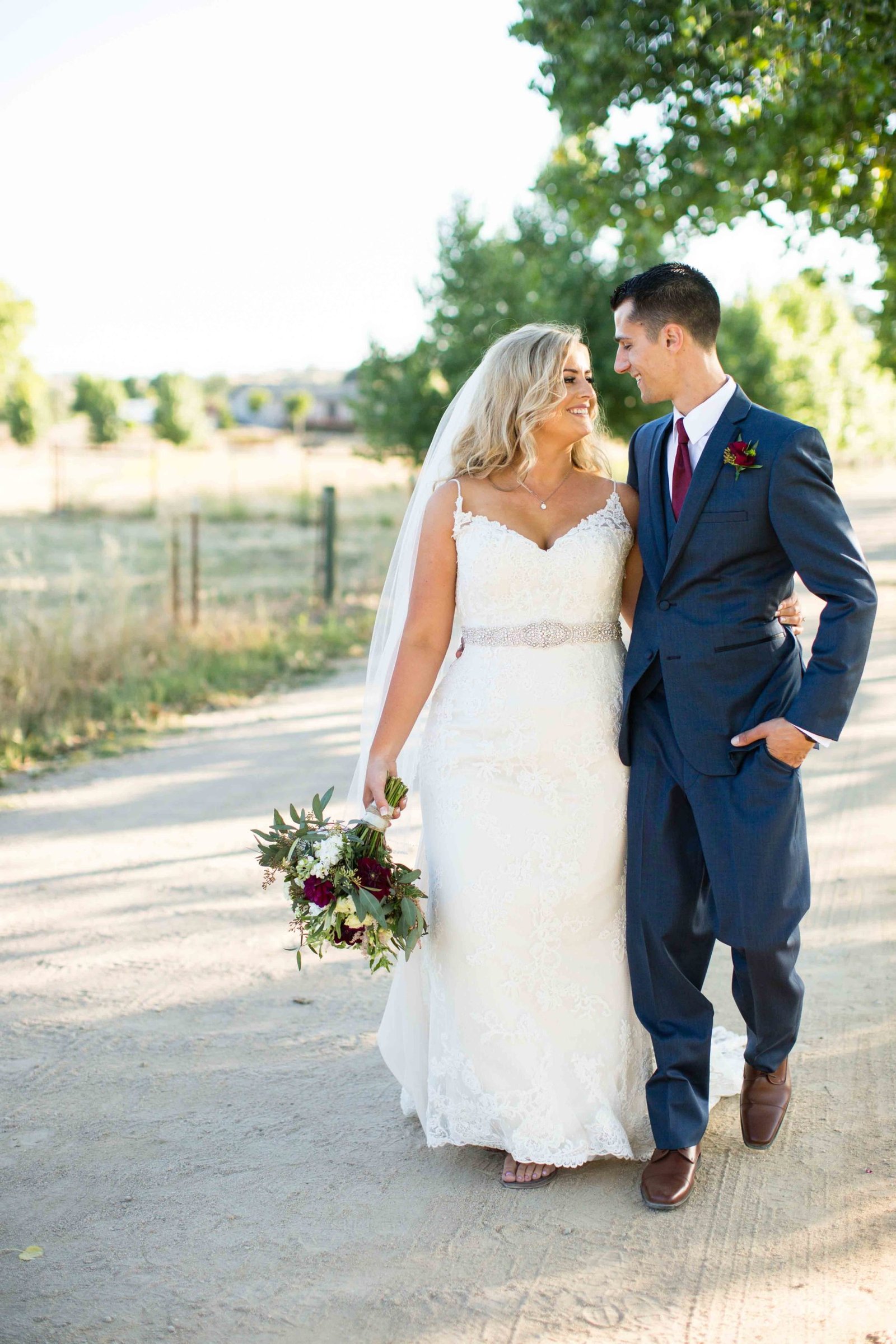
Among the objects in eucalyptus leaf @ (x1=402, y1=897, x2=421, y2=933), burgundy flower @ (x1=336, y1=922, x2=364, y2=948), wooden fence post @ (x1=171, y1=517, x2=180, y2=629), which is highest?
eucalyptus leaf @ (x1=402, y1=897, x2=421, y2=933)

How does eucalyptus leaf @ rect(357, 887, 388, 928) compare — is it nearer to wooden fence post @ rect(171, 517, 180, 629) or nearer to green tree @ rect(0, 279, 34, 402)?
wooden fence post @ rect(171, 517, 180, 629)

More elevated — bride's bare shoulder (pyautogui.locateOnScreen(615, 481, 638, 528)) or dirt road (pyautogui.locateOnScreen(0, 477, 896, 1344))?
bride's bare shoulder (pyautogui.locateOnScreen(615, 481, 638, 528))

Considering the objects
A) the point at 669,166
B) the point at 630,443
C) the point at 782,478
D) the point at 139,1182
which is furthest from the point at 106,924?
the point at 669,166

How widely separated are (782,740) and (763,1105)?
3.69 ft

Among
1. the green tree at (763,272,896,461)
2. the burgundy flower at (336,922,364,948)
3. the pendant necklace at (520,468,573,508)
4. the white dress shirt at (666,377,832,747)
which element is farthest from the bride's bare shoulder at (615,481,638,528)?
the green tree at (763,272,896,461)

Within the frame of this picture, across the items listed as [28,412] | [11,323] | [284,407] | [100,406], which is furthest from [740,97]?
[284,407]

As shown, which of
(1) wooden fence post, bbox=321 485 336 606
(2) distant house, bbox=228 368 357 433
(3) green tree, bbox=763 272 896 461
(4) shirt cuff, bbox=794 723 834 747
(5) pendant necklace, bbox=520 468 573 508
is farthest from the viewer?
(2) distant house, bbox=228 368 357 433

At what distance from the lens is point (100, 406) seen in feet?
210

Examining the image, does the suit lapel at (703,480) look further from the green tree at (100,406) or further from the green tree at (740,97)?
the green tree at (100,406)

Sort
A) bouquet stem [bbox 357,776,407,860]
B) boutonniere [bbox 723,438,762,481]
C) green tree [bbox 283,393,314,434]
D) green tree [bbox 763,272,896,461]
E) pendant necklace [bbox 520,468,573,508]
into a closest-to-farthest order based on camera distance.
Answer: boutonniere [bbox 723,438,762,481] → bouquet stem [bbox 357,776,407,860] → pendant necklace [bbox 520,468,573,508] → green tree [bbox 763,272,896,461] → green tree [bbox 283,393,314,434]

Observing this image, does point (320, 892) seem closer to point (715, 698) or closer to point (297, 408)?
point (715, 698)

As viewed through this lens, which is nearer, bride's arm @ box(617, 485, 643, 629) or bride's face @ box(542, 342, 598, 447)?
bride's face @ box(542, 342, 598, 447)

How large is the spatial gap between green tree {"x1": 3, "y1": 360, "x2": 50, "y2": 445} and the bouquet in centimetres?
4825

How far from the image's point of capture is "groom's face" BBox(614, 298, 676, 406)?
3223 mm
